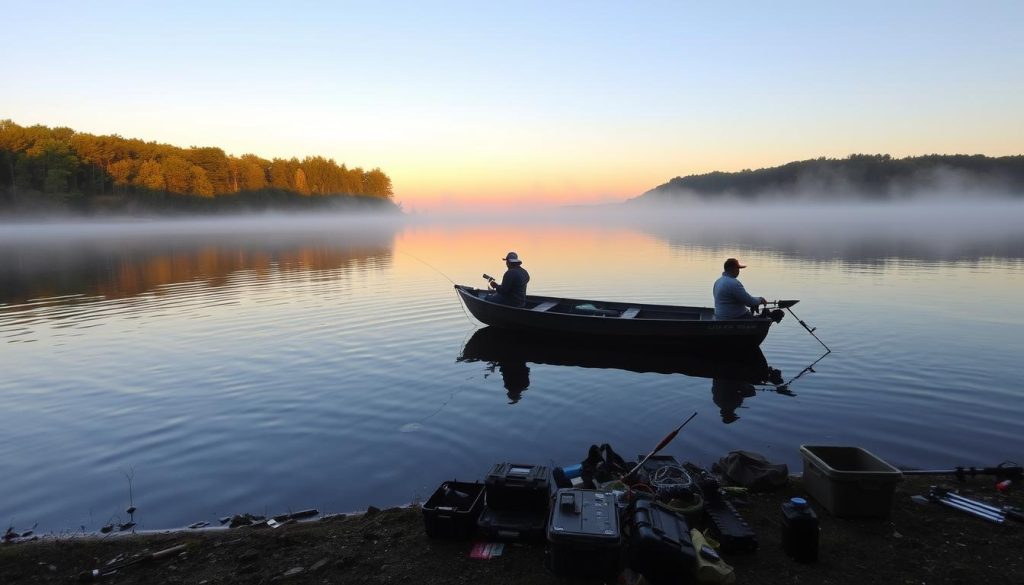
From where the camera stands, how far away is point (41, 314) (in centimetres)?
2280

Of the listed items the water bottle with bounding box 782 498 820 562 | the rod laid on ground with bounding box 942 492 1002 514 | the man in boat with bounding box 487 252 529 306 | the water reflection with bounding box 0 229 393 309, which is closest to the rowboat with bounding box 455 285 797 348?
the man in boat with bounding box 487 252 529 306

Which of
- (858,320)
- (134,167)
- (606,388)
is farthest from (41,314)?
(134,167)

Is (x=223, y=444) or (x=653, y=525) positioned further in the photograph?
(x=223, y=444)

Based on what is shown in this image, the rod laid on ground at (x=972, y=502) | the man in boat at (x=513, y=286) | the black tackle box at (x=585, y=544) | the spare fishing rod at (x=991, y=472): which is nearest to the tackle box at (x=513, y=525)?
the black tackle box at (x=585, y=544)

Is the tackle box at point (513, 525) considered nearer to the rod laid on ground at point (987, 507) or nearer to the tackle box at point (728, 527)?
the tackle box at point (728, 527)

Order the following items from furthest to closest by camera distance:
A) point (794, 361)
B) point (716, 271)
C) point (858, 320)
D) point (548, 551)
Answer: point (716, 271)
point (858, 320)
point (794, 361)
point (548, 551)

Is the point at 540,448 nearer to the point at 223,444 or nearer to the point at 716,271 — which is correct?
the point at 223,444

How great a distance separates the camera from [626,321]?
15398mm

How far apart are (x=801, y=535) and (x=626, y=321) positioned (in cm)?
1022

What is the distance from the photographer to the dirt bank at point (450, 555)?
17.0 ft

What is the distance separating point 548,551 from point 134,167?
155872mm

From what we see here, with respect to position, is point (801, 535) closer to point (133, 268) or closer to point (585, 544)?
point (585, 544)

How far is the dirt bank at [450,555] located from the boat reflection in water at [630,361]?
5.35 metres

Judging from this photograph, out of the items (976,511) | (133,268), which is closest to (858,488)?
(976,511)
